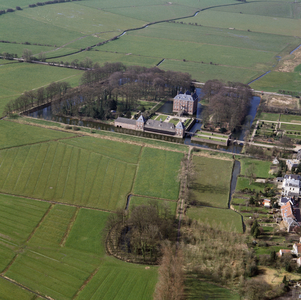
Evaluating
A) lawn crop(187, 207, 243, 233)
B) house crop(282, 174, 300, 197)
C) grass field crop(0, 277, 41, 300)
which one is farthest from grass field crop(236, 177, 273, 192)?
grass field crop(0, 277, 41, 300)

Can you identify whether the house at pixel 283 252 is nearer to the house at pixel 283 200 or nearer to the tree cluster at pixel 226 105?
the house at pixel 283 200

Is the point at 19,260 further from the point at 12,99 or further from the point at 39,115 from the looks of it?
the point at 12,99

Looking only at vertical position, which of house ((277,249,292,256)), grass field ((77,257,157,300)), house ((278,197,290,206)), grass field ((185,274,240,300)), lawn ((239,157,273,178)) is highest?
lawn ((239,157,273,178))

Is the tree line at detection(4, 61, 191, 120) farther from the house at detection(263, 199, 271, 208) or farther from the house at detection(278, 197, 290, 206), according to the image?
the house at detection(278, 197, 290, 206)

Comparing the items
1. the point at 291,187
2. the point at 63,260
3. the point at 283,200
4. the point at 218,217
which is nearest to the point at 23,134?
the point at 63,260

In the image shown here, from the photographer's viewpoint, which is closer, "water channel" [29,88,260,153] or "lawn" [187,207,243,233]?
"lawn" [187,207,243,233]

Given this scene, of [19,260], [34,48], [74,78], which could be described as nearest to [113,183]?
[19,260]

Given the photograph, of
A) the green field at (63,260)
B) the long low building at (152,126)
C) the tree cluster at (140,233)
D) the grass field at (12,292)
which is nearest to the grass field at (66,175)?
the green field at (63,260)
